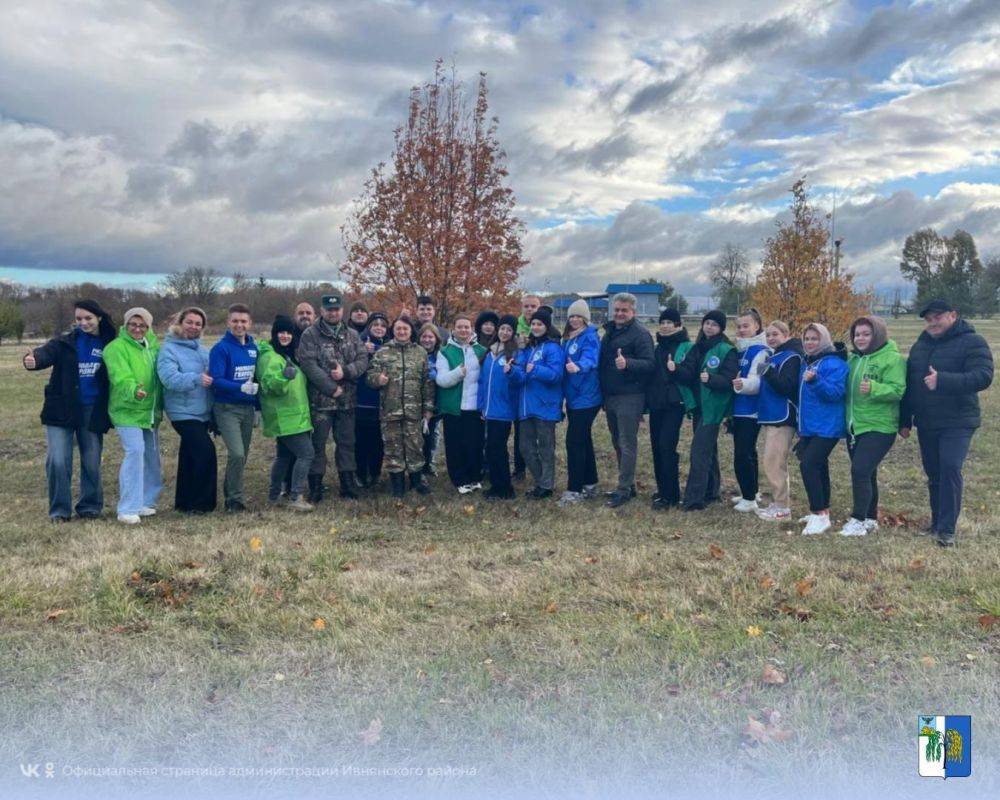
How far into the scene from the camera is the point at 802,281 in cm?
1619

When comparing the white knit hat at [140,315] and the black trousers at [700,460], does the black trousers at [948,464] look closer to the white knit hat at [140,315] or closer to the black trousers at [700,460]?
the black trousers at [700,460]

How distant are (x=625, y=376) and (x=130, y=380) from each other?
4.73 m

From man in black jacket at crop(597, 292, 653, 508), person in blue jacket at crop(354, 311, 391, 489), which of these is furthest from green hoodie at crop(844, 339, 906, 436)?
person in blue jacket at crop(354, 311, 391, 489)

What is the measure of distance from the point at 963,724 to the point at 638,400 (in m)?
4.60

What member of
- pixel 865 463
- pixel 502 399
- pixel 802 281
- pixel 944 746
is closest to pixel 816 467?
pixel 865 463

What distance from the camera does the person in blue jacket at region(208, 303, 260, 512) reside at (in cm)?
745

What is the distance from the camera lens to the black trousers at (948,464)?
643 centimetres

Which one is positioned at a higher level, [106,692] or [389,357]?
[389,357]

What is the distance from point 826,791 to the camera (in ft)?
10.5

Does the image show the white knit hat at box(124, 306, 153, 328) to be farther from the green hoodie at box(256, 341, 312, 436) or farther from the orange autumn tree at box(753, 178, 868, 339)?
the orange autumn tree at box(753, 178, 868, 339)

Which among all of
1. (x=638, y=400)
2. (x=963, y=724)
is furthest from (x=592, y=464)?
(x=963, y=724)

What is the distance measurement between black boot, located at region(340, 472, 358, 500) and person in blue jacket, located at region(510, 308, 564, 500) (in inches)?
75.9

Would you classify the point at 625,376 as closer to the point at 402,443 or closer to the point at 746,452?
the point at 746,452

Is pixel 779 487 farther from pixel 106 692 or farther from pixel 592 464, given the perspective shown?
pixel 106 692
